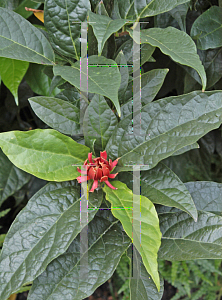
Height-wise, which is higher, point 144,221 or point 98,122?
point 98,122

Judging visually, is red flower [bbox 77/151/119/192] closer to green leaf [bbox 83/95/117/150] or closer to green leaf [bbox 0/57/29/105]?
green leaf [bbox 83/95/117/150]

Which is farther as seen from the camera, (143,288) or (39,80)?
(39,80)

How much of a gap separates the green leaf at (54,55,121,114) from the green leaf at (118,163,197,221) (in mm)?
197

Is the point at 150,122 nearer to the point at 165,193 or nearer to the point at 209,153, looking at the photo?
the point at 165,193

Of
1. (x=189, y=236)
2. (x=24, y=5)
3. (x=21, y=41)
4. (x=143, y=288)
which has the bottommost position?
(x=143, y=288)

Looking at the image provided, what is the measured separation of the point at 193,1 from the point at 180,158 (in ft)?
1.78

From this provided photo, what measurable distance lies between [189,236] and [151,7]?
1.86 ft

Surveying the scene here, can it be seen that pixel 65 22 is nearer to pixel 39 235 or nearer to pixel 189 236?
pixel 39 235

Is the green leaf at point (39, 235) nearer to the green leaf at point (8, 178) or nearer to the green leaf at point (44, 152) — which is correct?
the green leaf at point (44, 152)

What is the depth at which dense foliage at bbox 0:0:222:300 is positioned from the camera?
52cm

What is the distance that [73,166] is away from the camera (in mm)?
583

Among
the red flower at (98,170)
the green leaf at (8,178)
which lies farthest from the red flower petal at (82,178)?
the green leaf at (8,178)

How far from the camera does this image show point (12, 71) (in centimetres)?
71

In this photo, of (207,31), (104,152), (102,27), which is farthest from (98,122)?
(207,31)
